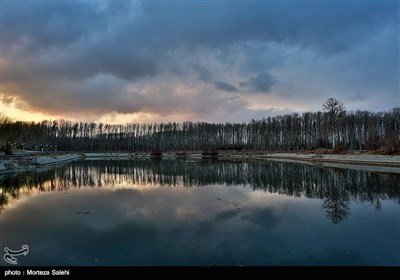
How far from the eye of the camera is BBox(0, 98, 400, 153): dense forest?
74.4m

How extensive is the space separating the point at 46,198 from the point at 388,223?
52.5 feet

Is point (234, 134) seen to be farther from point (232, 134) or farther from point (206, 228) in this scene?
point (206, 228)

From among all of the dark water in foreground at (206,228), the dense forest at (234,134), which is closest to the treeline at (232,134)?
the dense forest at (234,134)

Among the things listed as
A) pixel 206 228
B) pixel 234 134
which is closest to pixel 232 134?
pixel 234 134

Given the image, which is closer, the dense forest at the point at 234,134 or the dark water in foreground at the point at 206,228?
the dark water in foreground at the point at 206,228

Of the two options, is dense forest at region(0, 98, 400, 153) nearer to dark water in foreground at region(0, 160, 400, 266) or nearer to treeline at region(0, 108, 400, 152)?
treeline at region(0, 108, 400, 152)

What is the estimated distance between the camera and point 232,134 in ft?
424

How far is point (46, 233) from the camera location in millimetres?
9961

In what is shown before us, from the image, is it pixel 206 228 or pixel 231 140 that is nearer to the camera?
pixel 206 228

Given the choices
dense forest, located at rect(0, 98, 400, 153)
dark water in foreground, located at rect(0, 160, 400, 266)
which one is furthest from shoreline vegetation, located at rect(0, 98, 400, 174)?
dark water in foreground, located at rect(0, 160, 400, 266)

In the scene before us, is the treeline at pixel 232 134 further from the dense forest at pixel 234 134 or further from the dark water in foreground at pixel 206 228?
→ the dark water in foreground at pixel 206 228

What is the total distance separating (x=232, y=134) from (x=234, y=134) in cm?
158

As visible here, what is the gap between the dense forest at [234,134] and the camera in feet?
244
